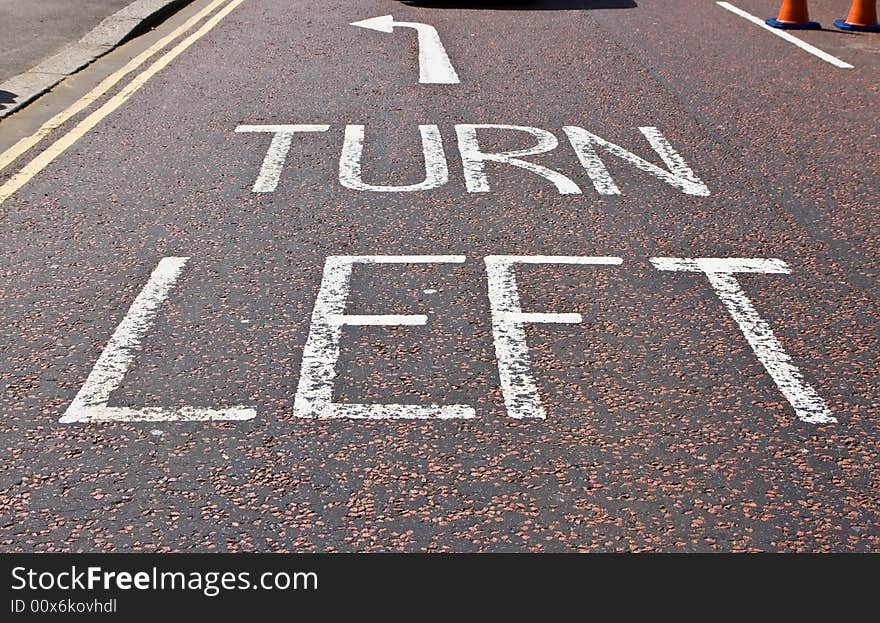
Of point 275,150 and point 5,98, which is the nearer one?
point 275,150

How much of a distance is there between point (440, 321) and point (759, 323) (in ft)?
4.23

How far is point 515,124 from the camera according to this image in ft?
26.7

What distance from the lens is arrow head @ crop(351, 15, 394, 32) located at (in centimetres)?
1237

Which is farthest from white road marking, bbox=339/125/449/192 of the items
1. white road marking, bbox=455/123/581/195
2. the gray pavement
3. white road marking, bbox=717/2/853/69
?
white road marking, bbox=717/2/853/69

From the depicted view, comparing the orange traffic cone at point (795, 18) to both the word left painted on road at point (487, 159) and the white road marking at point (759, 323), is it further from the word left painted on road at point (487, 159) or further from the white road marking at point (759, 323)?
the white road marking at point (759, 323)

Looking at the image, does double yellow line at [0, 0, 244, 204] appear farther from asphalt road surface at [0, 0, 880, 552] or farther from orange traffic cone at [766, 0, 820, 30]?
orange traffic cone at [766, 0, 820, 30]

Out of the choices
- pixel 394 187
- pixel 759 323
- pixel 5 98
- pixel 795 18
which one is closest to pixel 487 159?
pixel 394 187

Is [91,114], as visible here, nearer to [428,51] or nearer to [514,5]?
[428,51]

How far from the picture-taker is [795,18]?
12.6m

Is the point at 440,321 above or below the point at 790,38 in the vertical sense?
above

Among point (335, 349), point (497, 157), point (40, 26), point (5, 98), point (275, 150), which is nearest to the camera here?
point (335, 349)

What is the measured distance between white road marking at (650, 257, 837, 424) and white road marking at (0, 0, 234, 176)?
13.6ft

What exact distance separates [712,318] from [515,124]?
358 cm
